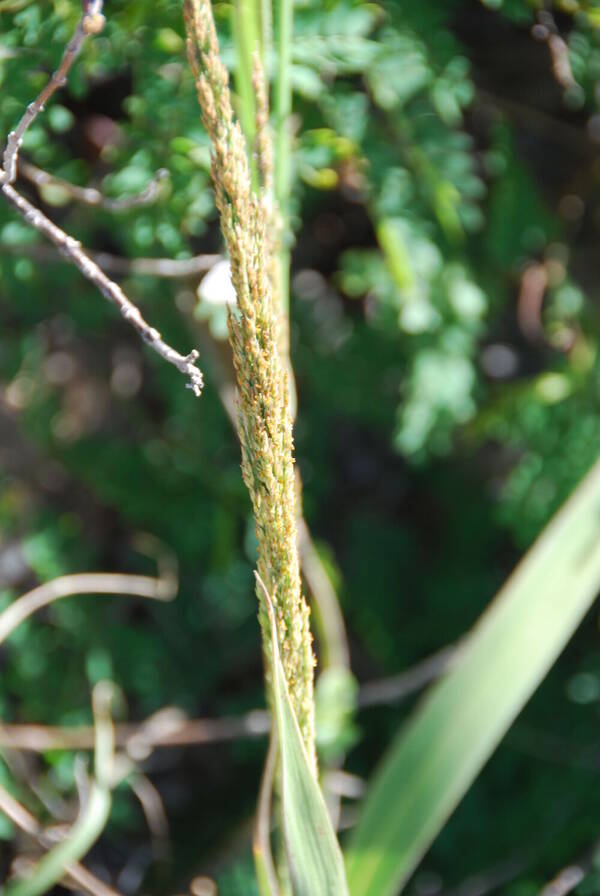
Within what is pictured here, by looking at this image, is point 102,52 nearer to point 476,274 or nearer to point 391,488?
point 476,274

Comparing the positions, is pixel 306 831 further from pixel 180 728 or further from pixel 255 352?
pixel 180 728

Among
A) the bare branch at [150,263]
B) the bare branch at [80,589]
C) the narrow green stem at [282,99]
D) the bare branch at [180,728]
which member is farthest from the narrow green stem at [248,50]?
the bare branch at [180,728]

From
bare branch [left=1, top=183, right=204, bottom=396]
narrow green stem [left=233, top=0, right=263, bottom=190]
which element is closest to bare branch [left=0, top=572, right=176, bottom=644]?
bare branch [left=1, top=183, right=204, bottom=396]

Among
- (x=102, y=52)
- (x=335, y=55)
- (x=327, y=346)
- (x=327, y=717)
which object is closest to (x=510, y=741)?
(x=327, y=717)

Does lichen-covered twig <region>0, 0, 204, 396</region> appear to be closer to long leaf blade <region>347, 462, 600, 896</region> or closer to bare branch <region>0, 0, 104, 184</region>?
bare branch <region>0, 0, 104, 184</region>

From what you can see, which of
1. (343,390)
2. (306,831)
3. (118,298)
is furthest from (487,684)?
(343,390)

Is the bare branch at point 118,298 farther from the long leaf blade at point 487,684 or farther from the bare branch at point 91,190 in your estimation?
the long leaf blade at point 487,684
